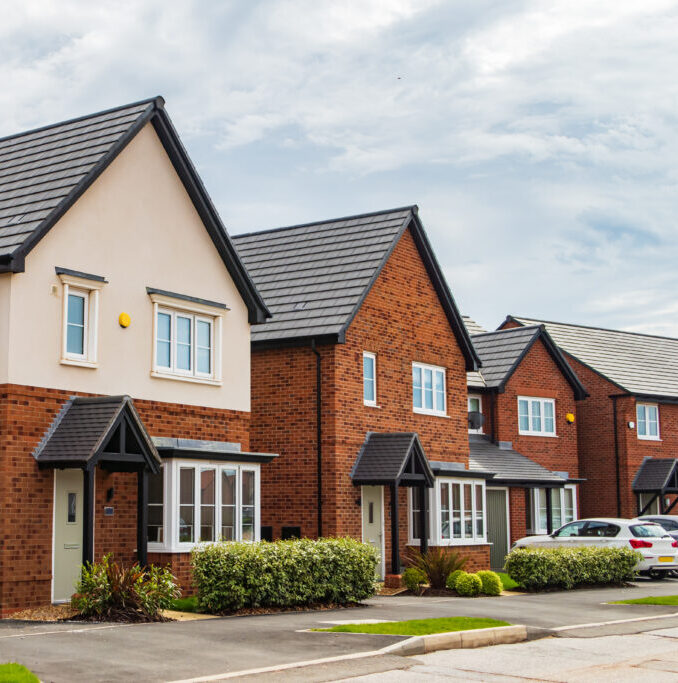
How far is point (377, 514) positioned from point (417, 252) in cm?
664

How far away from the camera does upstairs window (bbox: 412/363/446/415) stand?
26.3 metres

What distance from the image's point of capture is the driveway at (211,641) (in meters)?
11.3

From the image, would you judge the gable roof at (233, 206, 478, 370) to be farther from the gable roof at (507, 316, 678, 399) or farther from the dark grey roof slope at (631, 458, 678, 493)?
the gable roof at (507, 316, 678, 399)

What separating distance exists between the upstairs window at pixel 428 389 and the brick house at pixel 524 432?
3.46 meters

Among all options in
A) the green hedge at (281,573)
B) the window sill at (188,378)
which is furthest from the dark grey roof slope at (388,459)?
the window sill at (188,378)

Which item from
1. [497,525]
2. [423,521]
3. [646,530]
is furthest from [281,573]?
[497,525]

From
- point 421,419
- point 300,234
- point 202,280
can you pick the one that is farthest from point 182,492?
point 300,234

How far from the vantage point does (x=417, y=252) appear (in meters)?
26.6

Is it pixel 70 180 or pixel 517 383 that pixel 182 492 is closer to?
pixel 70 180

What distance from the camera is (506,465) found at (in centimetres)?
3134

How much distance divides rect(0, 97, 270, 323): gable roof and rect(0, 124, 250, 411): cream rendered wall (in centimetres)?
23

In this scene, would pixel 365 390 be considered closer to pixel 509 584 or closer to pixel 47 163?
pixel 509 584

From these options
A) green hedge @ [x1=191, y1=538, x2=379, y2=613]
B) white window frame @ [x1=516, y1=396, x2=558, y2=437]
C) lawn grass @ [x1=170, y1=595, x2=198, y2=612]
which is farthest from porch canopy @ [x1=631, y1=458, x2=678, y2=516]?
lawn grass @ [x1=170, y1=595, x2=198, y2=612]

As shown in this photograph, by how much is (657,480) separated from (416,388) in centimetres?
1355
